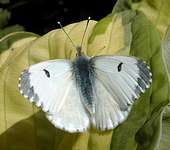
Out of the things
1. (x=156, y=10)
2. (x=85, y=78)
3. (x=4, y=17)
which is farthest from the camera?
(x=4, y=17)

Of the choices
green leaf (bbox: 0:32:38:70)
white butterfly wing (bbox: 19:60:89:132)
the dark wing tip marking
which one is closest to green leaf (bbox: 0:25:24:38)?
green leaf (bbox: 0:32:38:70)

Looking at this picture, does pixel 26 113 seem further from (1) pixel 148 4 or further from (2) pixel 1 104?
(1) pixel 148 4

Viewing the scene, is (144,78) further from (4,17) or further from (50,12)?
(50,12)

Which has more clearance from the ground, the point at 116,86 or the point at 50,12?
the point at 116,86

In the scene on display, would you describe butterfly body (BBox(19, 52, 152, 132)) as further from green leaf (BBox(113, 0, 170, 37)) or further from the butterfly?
green leaf (BBox(113, 0, 170, 37))

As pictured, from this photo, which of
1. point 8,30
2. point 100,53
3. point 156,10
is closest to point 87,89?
point 100,53

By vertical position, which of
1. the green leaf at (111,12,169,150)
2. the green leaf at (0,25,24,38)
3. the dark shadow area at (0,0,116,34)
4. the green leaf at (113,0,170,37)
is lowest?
the dark shadow area at (0,0,116,34)
